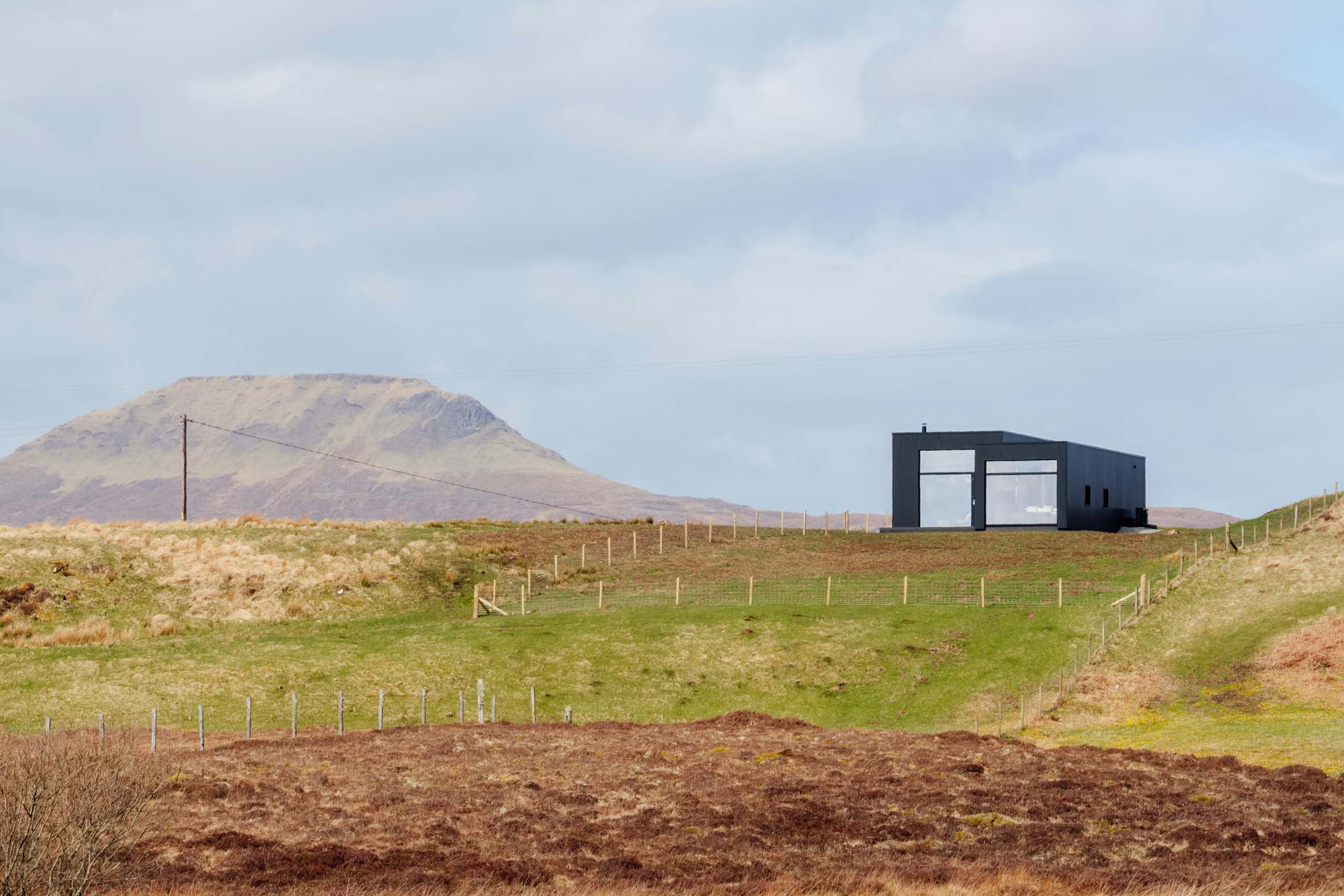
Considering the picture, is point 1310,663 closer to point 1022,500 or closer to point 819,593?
point 819,593

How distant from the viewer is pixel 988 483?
338ft

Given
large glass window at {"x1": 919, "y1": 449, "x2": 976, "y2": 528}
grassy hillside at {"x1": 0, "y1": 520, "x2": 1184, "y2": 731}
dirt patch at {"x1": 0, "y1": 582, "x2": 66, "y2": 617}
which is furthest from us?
large glass window at {"x1": 919, "y1": 449, "x2": 976, "y2": 528}

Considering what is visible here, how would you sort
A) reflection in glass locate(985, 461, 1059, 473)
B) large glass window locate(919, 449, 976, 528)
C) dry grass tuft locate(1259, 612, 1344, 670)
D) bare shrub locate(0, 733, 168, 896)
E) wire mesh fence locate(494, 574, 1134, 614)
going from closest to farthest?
bare shrub locate(0, 733, 168, 896)
dry grass tuft locate(1259, 612, 1344, 670)
wire mesh fence locate(494, 574, 1134, 614)
reflection in glass locate(985, 461, 1059, 473)
large glass window locate(919, 449, 976, 528)

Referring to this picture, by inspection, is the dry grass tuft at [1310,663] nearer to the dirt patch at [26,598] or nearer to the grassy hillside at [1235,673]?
the grassy hillside at [1235,673]

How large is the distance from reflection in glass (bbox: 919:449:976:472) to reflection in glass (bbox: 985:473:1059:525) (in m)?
1.87

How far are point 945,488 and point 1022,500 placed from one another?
620cm

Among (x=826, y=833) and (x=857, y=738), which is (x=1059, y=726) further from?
(x=826, y=833)

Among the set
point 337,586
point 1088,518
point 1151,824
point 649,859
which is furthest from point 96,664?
point 1088,518

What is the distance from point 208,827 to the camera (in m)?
27.6

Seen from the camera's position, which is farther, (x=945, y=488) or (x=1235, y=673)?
(x=945, y=488)

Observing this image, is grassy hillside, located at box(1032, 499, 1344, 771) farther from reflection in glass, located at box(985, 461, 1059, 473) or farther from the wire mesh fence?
reflection in glass, located at box(985, 461, 1059, 473)

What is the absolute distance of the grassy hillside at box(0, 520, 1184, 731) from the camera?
169 ft

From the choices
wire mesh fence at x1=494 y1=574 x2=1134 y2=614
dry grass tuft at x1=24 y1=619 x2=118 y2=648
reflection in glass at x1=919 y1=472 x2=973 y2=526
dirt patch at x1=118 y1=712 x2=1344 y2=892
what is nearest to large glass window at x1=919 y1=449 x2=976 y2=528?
reflection in glass at x1=919 y1=472 x2=973 y2=526

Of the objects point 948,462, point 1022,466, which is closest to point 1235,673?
point 1022,466
